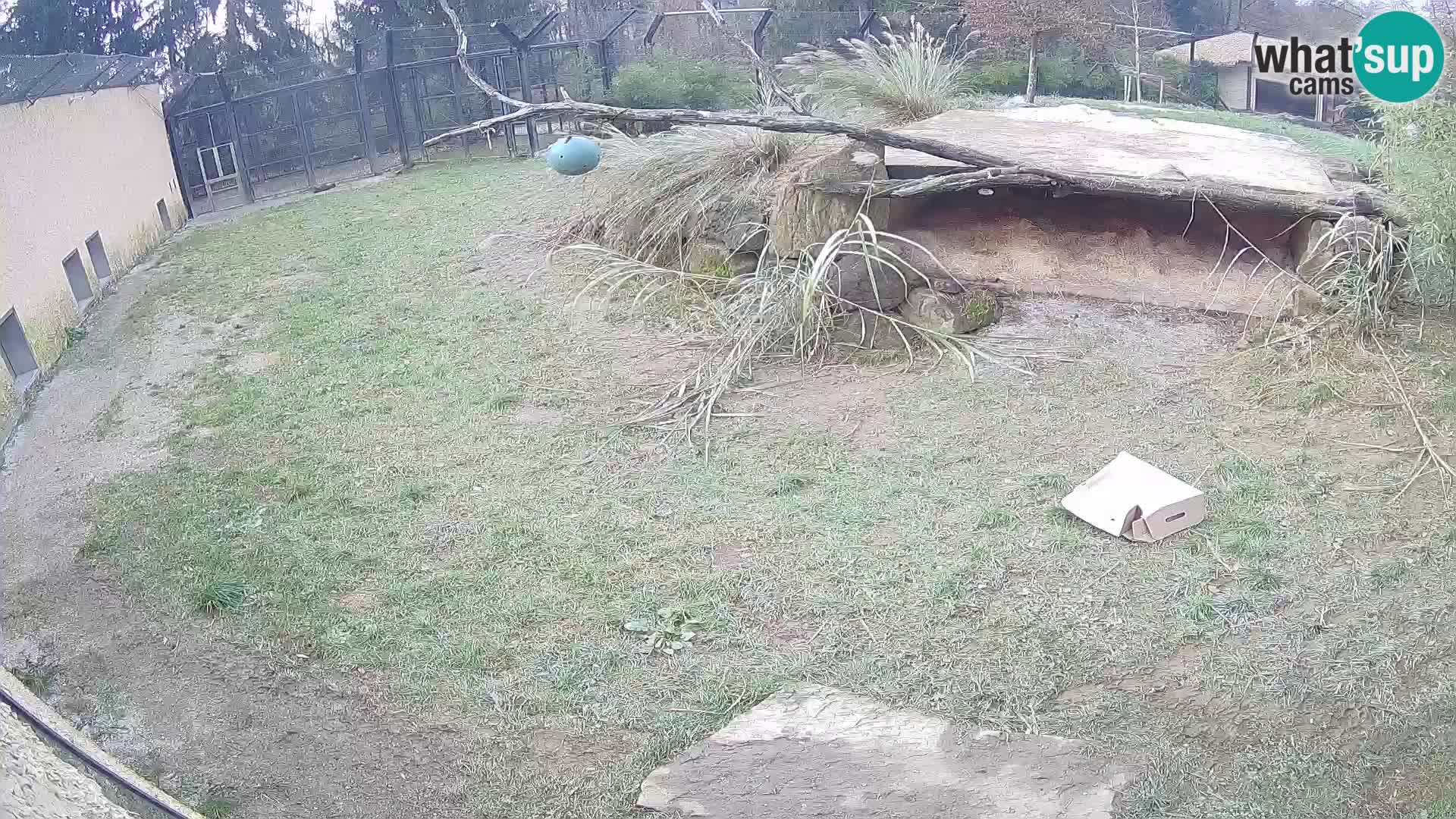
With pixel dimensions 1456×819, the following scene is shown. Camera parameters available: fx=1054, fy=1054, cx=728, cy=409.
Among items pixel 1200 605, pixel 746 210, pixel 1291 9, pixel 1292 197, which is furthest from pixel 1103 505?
pixel 1291 9

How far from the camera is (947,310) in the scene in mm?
5031

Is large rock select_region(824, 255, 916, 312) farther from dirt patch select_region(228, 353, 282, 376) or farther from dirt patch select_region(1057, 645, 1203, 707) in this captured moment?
dirt patch select_region(228, 353, 282, 376)

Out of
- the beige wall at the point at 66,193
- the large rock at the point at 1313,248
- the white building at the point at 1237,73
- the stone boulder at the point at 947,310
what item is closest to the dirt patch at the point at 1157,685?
the stone boulder at the point at 947,310

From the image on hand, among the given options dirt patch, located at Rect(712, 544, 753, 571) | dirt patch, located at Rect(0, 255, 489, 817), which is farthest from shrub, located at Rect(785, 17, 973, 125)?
dirt patch, located at Rect(0, 255, 489, 817)

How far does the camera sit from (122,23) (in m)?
9.80

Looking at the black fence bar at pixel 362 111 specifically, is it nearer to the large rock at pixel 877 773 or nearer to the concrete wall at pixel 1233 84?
the large rock at pixel 877 773

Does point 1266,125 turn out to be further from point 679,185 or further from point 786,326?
point 786,326

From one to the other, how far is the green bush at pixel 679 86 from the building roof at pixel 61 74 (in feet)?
18.3

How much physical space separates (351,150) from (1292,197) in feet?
32.4

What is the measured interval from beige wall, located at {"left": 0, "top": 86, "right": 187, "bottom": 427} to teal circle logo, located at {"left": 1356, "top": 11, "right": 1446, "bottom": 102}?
6581 mm

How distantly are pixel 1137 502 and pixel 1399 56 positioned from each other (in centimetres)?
321

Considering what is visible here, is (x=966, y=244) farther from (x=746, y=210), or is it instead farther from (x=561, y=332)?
(x=561, y=332)

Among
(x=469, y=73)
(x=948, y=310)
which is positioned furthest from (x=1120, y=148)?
(x=469, y=73)

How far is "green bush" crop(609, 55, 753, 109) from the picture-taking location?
1266cm
